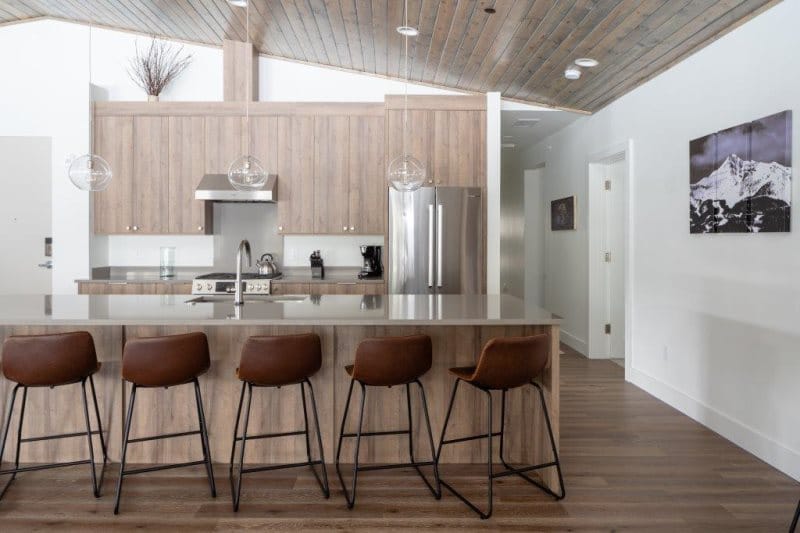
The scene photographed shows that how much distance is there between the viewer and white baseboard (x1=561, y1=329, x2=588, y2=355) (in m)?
6.58

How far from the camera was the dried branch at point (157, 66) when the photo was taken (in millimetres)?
5945

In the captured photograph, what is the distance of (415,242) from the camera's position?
539 centimetres

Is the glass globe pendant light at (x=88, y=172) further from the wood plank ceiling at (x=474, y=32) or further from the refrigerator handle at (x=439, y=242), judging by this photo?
the refrigerator handle at (x=439, y=242)

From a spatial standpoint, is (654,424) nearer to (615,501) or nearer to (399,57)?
(615,501)

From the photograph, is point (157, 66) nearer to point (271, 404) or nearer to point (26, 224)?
point (26, 224)

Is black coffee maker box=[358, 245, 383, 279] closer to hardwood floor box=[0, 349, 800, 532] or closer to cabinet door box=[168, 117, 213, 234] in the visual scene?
cabinet door box=[168, 117, 213, 234]

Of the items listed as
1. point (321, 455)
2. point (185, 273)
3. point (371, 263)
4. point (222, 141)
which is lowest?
point (321, 455)

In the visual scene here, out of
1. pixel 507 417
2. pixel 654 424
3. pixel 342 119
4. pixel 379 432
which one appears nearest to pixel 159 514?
pixel 379 432

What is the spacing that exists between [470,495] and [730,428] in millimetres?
1953

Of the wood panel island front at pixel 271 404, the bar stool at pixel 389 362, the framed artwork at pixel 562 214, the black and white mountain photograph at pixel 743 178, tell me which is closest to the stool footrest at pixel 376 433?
the wood panel island front at pixel 271 404

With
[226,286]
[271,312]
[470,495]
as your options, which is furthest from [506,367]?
[226,286]

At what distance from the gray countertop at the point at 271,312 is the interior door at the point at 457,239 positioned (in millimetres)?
1524

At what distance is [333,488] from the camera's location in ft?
10.2

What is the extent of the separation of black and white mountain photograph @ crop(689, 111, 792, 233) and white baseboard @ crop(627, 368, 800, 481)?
123 cm
